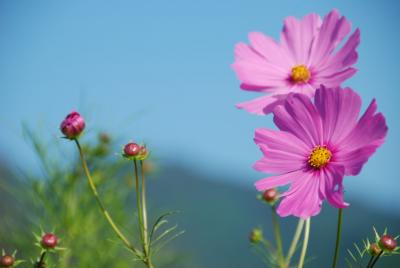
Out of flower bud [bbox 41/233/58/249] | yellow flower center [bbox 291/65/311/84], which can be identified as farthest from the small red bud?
yellow flower center [bbox 291/65/311/84]

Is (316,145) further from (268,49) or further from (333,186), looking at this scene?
(268,49)

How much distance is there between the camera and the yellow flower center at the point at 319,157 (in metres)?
0.71

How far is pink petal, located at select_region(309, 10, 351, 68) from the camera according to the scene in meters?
0.85

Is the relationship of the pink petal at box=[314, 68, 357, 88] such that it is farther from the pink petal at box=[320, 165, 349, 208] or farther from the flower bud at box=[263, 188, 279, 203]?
the flower bud at box=[263, 188, 279, 203]

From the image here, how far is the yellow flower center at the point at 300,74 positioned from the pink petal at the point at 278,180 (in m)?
0.19

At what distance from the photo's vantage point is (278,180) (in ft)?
2.36

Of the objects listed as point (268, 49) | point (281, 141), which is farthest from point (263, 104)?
point (268, 49)

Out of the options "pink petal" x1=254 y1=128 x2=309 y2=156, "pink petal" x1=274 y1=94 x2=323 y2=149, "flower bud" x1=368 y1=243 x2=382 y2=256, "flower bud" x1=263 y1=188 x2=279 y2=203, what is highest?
"pink petal" x1=274 y1=94 x2=323 y2=149

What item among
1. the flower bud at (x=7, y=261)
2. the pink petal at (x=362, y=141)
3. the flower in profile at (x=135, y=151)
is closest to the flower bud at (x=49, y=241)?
the flower bud at (x=7, y=261)

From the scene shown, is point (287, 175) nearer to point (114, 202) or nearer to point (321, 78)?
point (321, 78)

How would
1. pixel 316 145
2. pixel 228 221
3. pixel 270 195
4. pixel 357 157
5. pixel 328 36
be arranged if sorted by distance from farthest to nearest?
pixel 228 221 < pixel 270 195 < pixel 328 36 < pixel 316 145 < pixel 357 157

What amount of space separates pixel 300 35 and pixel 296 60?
0.15 feet

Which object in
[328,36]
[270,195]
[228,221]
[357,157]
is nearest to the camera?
[357,157]

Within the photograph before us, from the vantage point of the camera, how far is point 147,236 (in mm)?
738
